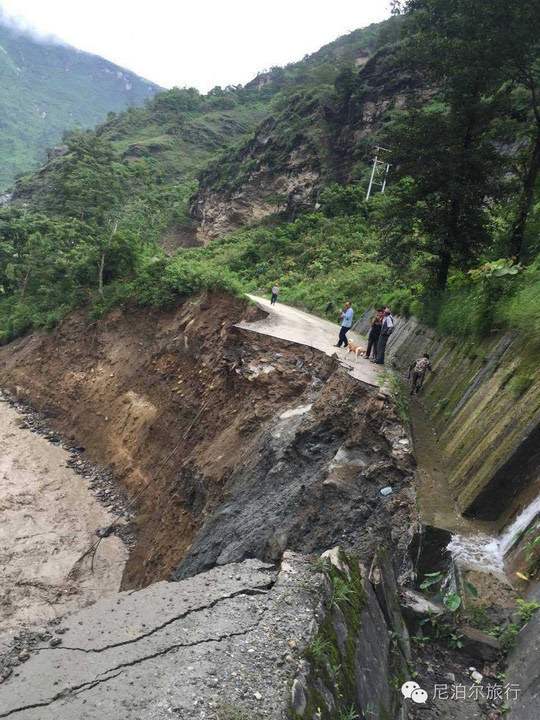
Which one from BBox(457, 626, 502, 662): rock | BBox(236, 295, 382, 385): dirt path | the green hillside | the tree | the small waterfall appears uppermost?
the tree

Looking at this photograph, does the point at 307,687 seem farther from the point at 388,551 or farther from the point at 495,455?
the point at 495,455

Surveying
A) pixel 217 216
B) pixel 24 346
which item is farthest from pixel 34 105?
pixel 24 346

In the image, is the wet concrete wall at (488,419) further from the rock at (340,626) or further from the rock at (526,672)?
the rock at (340,626)

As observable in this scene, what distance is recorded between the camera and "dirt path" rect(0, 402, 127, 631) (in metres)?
9.93

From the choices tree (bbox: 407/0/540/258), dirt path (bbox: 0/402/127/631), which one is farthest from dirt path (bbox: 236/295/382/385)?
dirt path (bbox: 0/402/127/631)

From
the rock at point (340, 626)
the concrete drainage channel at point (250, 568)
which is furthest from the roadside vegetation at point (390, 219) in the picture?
the rock at point (340, 626)

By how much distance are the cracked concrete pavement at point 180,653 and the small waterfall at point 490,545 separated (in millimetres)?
1687

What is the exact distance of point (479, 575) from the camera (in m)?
4.83

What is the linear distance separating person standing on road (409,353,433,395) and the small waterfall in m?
5.29

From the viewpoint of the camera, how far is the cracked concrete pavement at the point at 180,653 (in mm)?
3541

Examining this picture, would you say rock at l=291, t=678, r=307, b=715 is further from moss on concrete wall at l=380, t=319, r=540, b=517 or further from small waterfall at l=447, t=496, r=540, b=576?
moss on concrete wall at l=380, t=319, r=540, b=517

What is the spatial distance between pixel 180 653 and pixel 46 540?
381 inches

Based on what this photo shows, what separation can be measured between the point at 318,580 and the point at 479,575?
1.74 m

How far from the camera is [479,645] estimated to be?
4.36 m
